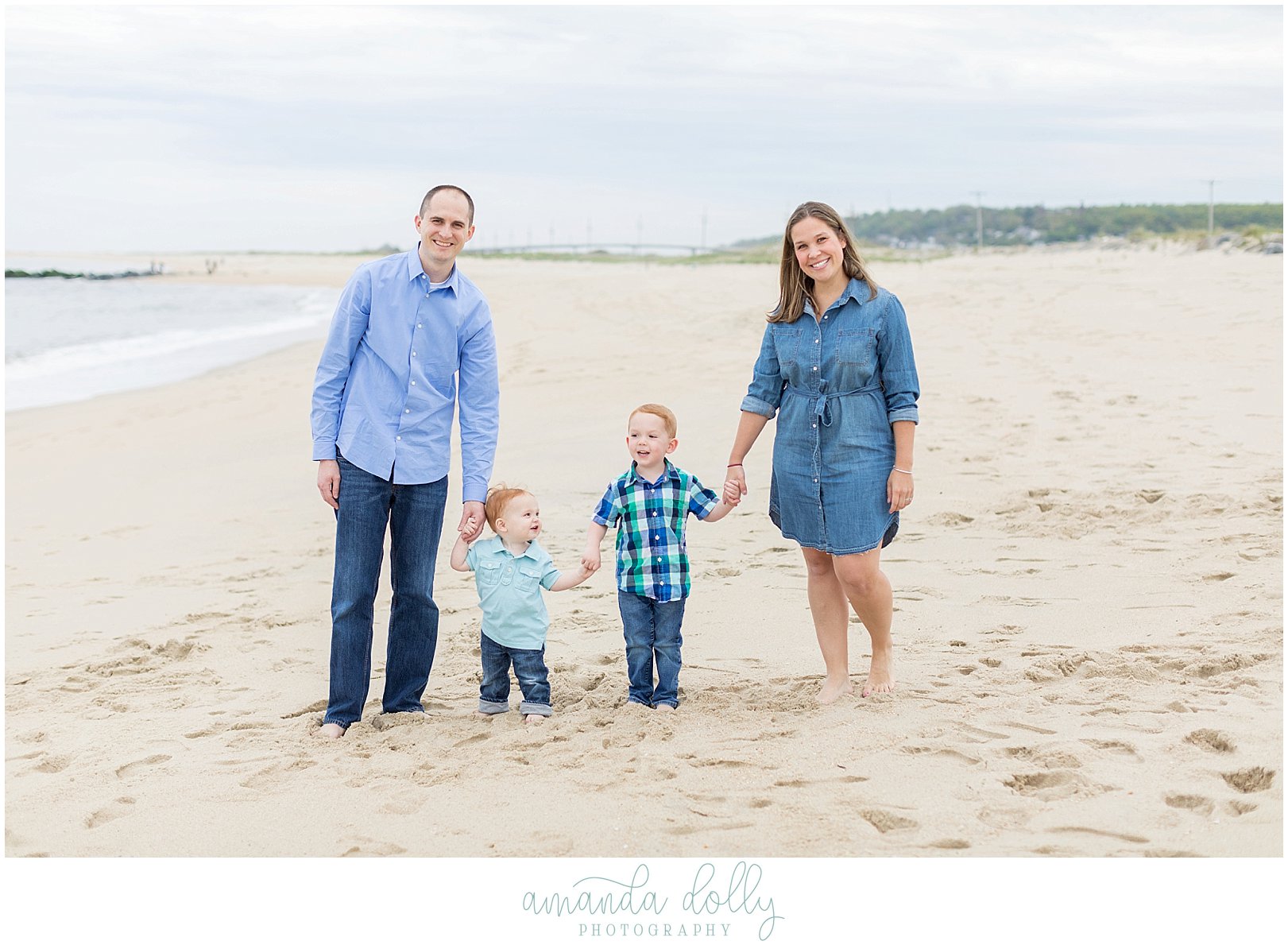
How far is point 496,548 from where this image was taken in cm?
420

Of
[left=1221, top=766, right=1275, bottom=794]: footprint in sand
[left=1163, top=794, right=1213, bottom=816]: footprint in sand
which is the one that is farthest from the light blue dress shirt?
[left=1221, top=766, right=1275, bottom=794]: footprint in sand

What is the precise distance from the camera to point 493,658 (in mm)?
4258

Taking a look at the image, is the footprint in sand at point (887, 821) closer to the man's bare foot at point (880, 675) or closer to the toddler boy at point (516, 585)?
the man's bare foot at point (880, 675)

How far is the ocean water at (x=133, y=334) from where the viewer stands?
55.6ft

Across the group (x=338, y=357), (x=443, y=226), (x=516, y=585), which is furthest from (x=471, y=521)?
(x=443, y=226)

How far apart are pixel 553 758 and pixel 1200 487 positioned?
4694 millimetres

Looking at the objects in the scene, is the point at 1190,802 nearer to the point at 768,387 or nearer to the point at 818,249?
the point at 768,387

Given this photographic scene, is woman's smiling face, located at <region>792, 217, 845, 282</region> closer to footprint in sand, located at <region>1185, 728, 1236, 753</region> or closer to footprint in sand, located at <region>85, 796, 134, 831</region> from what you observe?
footprint in sand, located at <region>1185, 728, 1236, 753</region>

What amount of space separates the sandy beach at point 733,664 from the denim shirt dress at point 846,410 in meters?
0.66

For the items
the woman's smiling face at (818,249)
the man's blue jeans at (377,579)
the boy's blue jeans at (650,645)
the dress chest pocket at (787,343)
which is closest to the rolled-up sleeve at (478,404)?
the man's blue jeans at (377,579)

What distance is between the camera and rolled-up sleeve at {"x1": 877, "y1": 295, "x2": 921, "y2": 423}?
12.9 ft

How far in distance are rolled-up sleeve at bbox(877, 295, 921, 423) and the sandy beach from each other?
1.02 m

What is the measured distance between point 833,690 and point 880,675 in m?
0.18
